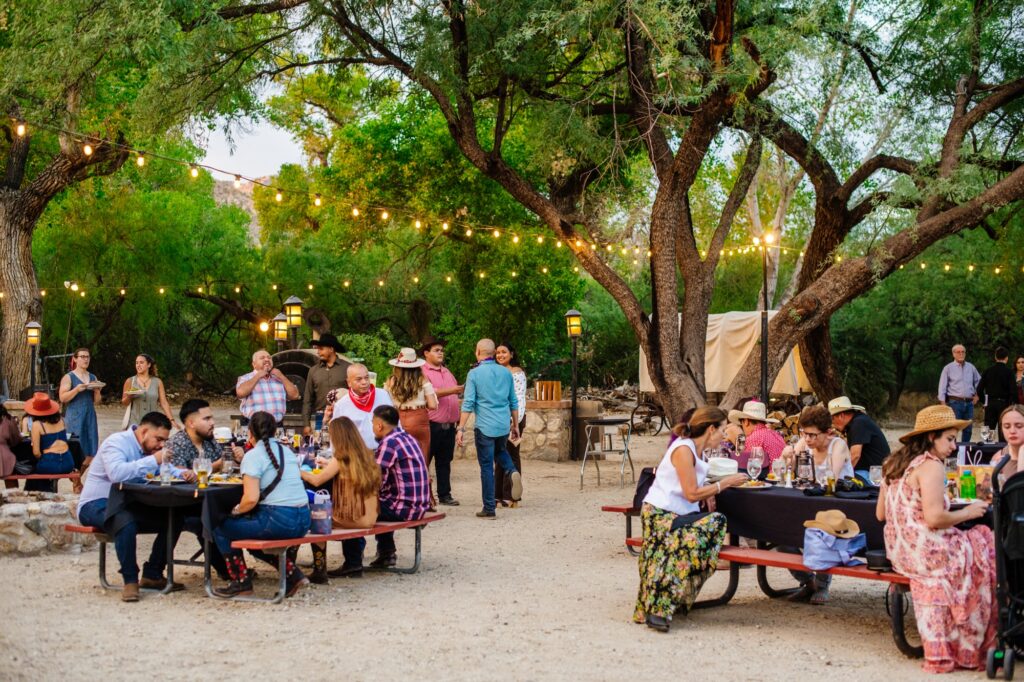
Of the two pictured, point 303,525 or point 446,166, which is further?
point 446,166

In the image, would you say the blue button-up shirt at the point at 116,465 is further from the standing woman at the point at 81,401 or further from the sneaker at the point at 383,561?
the standing woman at the point at 81,401

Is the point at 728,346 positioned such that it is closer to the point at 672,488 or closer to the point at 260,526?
the point at 672,488

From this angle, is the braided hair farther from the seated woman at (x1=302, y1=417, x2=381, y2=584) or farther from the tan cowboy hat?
the tan cowboy hat

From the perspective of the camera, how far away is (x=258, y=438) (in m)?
6.78

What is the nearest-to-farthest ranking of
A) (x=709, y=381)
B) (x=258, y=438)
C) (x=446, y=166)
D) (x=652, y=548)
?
(x=652, y=548), (x=258, y=438), (x=709, y=381), (x=446, y=166)

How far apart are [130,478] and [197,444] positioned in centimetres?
63

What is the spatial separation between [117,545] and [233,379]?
29.1m

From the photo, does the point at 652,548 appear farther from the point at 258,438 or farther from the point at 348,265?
the point at 348,265

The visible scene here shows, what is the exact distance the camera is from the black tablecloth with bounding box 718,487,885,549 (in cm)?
616

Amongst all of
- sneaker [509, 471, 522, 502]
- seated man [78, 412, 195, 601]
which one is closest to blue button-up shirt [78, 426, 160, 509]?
seated man [78, 412, 195, 601]

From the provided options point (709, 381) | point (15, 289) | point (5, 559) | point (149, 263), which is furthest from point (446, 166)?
point (5, 559)

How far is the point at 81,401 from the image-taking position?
1187cm

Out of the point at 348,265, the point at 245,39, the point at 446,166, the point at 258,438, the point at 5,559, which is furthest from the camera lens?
the point at 348,265

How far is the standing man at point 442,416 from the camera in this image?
36.9 ft
